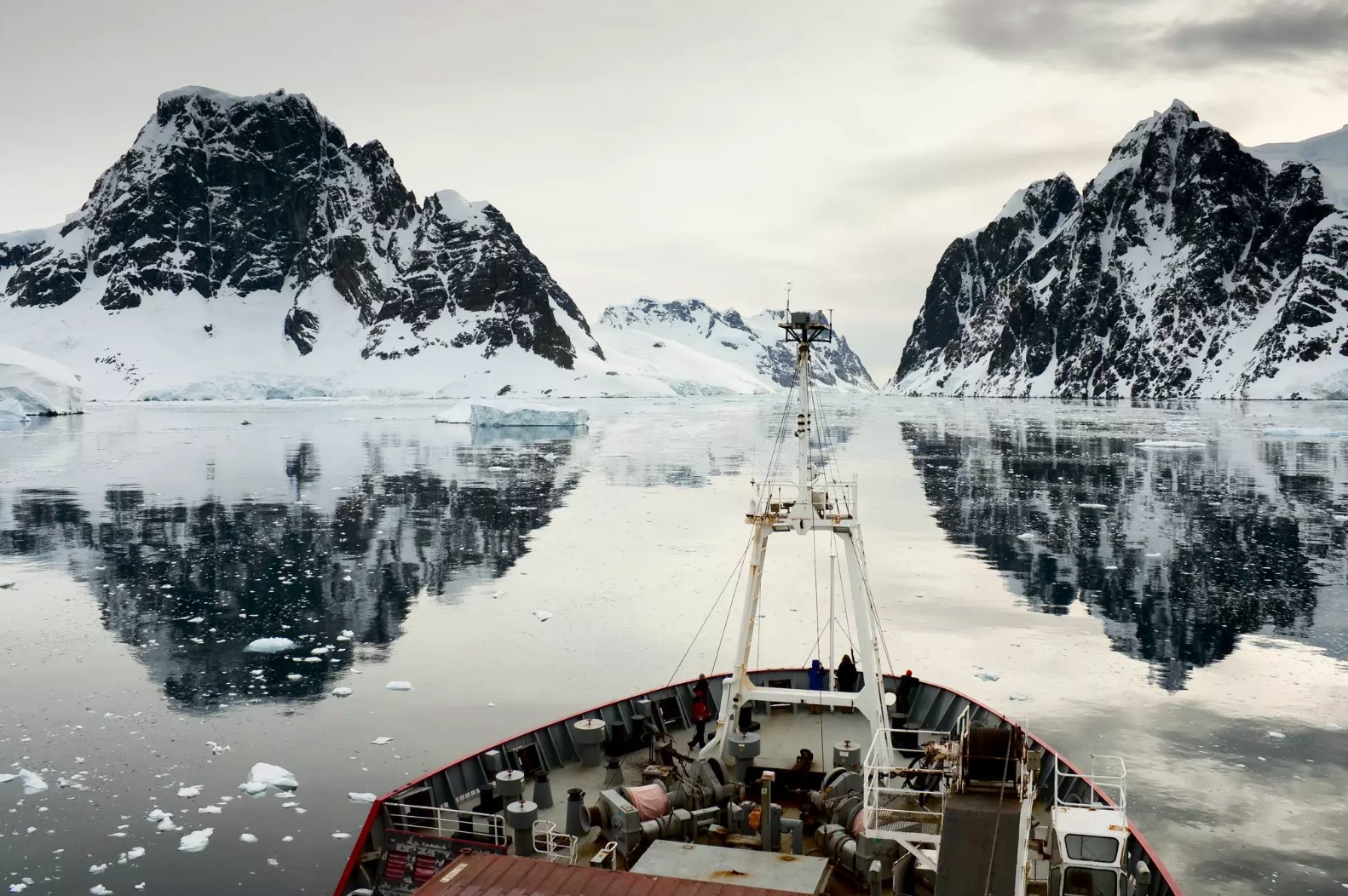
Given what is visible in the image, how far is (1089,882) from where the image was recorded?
561 inches

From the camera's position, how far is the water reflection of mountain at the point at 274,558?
97.2 feet

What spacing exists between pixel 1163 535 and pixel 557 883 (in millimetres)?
44683

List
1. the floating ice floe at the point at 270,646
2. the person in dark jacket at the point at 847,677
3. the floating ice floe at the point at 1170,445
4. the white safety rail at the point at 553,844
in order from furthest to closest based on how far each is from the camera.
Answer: the floating ice floe at the point at 1170,445, the floating ice floe at the point at 270,646, the person in dark jacket at the point at 847,677, the white safety rail at the point at 553,844

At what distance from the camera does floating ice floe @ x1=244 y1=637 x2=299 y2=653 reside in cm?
2992

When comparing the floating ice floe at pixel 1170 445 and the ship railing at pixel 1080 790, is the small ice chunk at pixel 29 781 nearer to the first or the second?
the ship railing at pixel 1080 790

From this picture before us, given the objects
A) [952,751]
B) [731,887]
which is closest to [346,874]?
[731,887]

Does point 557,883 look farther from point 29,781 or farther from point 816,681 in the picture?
point 29,781

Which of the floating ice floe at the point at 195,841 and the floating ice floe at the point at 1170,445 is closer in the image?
the floating ice floe at the point at 195,841

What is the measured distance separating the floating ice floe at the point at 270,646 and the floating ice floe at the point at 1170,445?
87956 mm

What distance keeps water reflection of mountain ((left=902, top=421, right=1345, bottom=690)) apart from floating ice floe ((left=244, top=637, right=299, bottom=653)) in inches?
980

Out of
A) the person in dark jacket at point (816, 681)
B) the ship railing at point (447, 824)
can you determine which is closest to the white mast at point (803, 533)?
the person in dark jacket at point (816, 681)

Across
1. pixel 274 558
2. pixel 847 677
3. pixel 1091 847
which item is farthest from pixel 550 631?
pixel 1091 847

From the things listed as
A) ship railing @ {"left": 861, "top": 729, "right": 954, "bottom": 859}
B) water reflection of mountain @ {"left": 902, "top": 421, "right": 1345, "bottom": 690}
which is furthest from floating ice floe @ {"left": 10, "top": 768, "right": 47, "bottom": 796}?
water reflection of mountain @ {"left": 902, "top": 421, "right": 1345, "bottom": 690}

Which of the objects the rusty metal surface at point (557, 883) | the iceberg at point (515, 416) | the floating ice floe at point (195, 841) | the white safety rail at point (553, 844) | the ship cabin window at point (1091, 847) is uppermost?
the iceberg at point (515, 416)
